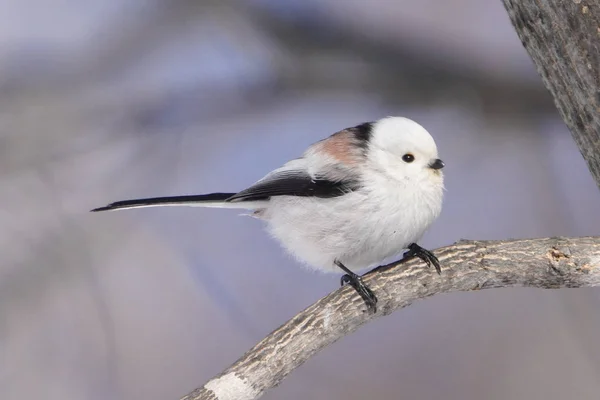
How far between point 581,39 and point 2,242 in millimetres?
1493

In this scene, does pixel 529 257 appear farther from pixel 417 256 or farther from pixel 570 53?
pixel 570 53

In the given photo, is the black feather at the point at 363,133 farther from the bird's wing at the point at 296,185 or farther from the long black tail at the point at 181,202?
the long black tail at the point at 181,202

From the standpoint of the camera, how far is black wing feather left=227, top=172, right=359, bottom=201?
4.21 ft

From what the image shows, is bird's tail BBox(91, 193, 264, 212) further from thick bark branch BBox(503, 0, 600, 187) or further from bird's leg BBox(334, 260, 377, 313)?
thick bark branch BBox(503, 0, 600, 187)

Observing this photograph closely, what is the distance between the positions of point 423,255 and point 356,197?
17 centimetres

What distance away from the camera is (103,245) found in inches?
70.7

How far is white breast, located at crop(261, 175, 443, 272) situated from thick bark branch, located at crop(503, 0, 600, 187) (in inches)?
11.1

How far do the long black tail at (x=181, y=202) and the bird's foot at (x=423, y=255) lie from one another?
0.38 m

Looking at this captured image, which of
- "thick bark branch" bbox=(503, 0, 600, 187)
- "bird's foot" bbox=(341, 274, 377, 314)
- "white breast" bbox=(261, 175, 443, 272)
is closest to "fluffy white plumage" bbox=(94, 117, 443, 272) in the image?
"white breast" bbox=(261, 175, 443, 272)

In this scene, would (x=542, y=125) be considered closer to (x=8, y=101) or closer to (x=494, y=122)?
(x=494, y=122)

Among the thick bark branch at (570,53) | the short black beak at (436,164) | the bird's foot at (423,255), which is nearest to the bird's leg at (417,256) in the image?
the bird's foot at (423,255)

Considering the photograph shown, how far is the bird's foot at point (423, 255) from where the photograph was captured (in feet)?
3.78

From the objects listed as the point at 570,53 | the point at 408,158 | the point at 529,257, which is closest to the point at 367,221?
the point at 408,158

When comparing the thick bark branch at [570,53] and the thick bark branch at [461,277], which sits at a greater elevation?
the thick bark branch at [570,53]
